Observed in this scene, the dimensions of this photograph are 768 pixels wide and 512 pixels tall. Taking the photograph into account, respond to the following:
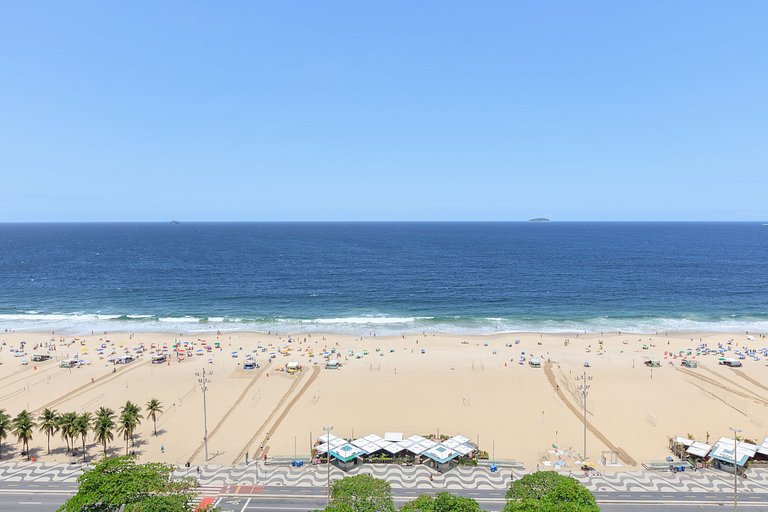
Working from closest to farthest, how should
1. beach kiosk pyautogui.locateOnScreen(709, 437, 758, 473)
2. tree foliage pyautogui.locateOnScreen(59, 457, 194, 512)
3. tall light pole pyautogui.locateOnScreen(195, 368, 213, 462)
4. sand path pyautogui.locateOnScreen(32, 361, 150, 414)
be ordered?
1. tree foliage pyautogui.locateOnScreen(59, 457, 194, 512)
2. beach kiosk pyautogui.locateOnScreen(709, 437, 758, 473)
3. tall light pole pyautogui.locateOnScreen(195, 368, 213, 462)
4. sand path pyautogui.locateOnScreen(32, 361, 150, 414)

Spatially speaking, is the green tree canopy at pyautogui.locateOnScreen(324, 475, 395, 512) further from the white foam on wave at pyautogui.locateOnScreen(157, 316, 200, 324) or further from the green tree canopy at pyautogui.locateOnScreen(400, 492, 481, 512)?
the white foam on wave at pyautogui.locateOnScreen(157, 316, 200, 324)

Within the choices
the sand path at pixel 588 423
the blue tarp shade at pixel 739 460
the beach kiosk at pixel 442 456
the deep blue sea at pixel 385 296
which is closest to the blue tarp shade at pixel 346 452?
the beach kiosk at pixel 442 456

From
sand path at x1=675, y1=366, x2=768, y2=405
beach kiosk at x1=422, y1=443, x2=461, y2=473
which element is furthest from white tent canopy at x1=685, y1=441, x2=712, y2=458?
beach kiosk at x1=422, y1=443, x2=461, y2=473

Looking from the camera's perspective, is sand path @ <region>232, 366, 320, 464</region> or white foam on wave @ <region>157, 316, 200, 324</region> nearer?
sand path @ <region>232, 366, 320, 464</region>

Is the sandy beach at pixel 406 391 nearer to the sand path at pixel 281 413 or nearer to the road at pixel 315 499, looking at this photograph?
the sand path at pixel 281 413

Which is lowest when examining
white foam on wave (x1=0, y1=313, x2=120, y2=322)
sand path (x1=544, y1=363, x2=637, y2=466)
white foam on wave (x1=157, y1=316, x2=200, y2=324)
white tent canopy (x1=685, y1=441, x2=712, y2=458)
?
sand path (x1=544, y1=363, x2=637, y2=466)

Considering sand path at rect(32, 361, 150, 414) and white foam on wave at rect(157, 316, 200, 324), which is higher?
white foam on wave at rect(157, 316, 200, 324)

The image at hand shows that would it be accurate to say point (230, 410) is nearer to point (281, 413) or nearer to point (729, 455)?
point (281, 413)
